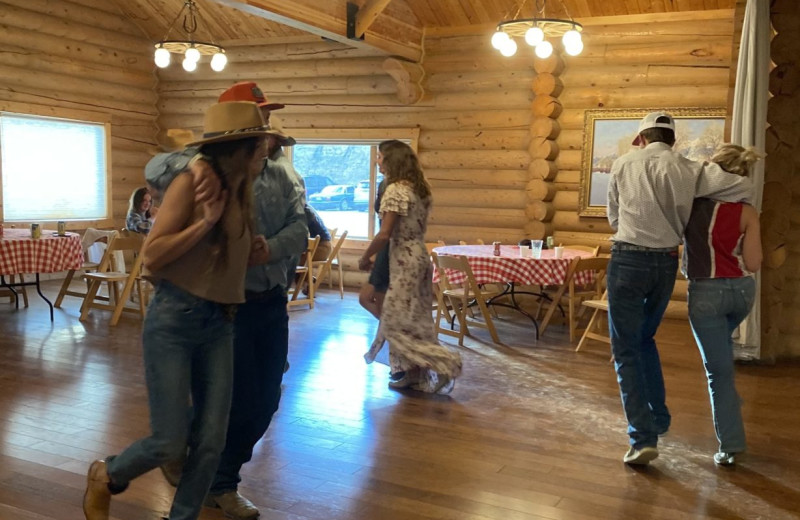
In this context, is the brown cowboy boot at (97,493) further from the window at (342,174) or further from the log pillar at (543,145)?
the window at (342,174)

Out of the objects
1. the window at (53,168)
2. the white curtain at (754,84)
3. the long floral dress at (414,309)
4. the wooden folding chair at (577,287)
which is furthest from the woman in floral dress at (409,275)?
the window at (53,168)

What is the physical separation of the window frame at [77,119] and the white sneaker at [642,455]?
8.09 metres

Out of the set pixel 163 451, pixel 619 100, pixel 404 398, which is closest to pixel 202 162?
pixel 163 451

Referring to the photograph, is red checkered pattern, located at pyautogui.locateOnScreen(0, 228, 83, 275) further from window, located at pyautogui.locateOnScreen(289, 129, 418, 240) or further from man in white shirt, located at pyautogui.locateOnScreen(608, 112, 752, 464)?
man in white shirt, located at pyautogui.locateOnScreen(608, 112, 752, 464)

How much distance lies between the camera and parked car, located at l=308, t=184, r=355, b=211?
1037 centimetres

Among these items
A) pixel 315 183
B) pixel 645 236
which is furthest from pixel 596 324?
pixel 315 183

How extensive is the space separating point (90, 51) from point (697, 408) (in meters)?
9.07

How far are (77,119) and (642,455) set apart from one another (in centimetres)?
889

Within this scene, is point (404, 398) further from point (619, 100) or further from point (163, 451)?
point (619, 100)

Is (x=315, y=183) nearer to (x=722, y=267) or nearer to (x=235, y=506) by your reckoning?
(x=722, y=267)

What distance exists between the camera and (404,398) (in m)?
4.87

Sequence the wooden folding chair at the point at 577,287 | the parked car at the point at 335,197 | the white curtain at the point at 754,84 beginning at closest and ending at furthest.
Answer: the white curtain at the point at 754,84 → the wooden folding chair at the point at 577,287 → the parked car at the point at 335,197

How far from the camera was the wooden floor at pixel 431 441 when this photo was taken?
3.27 metres

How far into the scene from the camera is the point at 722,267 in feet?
11.8
